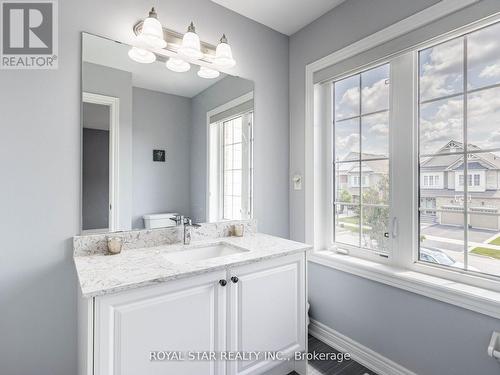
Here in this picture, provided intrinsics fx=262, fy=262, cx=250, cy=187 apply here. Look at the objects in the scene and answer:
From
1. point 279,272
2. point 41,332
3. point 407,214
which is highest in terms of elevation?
point 407,214

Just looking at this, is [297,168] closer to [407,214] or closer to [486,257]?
[407,214]

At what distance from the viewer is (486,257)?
4.54 feet

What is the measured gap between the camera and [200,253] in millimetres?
1686

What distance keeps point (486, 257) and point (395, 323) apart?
0.63 m

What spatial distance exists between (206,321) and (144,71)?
4.84 ft

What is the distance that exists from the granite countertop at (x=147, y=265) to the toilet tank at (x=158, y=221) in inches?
5.3

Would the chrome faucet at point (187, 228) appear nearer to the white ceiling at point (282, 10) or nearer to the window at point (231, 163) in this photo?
the window at point (231, 163)

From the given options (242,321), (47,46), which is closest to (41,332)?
(242,321)

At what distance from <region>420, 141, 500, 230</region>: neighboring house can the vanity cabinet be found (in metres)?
0.85

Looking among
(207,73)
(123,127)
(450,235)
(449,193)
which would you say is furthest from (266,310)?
(207,73)

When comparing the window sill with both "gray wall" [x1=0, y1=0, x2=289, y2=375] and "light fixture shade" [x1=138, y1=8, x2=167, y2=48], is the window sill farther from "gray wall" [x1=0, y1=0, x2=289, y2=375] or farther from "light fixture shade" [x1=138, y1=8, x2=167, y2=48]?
"light fixture shade" [x1=138, y1=8, x2=167, y2=48]

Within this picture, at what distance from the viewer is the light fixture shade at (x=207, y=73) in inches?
72.1

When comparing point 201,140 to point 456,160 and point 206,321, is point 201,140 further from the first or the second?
point 456,160

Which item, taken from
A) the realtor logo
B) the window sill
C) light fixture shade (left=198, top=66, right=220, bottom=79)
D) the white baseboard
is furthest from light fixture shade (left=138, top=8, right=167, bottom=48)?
the white baseboard
